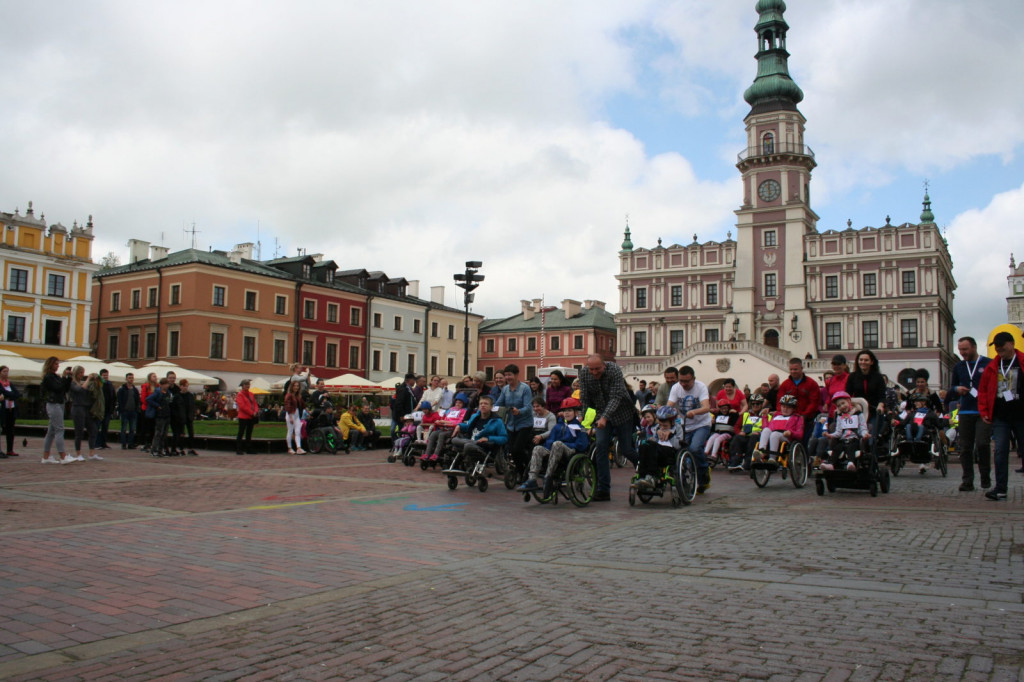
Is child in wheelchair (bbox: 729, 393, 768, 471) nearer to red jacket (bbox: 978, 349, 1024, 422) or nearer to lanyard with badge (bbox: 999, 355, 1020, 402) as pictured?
red jacket (bbox: 978, 349, 1024, 422)

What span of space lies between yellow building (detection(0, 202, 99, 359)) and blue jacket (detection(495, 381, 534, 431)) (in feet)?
160

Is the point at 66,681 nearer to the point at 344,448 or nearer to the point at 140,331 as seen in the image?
the point at 344,448

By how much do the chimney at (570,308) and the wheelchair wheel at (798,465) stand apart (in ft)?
232

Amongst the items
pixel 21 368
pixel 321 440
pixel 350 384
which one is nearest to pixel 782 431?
pixel 321 440

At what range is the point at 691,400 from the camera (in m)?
11.1

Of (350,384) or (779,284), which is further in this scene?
(779,284)

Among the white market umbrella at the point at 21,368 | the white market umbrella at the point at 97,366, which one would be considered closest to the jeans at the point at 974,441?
the white market umbrella at the point at 97,366

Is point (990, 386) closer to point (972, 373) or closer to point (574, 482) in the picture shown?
point (972, 373)

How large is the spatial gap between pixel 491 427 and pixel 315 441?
9127 mm

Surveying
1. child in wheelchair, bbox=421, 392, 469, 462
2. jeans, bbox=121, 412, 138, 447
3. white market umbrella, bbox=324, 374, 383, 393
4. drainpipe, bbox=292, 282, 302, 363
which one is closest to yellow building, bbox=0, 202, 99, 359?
drainpipe, bbox=292, 282, 302, 363

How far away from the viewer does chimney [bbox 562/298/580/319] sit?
273ft

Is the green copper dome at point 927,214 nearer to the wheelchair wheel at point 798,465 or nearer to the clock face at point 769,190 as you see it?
the clock face at point 769,190

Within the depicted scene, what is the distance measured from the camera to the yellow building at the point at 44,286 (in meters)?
50.5

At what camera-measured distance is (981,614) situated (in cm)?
451
